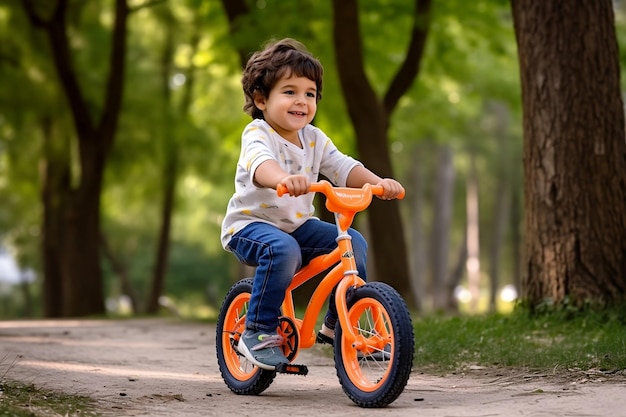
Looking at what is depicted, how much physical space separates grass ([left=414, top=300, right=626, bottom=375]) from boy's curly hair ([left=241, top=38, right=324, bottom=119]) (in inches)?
→ 94.7

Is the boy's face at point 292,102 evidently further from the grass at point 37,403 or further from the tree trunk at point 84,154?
the tree trunk at point 84,154

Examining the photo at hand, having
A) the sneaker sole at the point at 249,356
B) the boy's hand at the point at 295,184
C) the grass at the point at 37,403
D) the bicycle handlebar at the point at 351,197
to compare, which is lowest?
the grass at the point at 37,403

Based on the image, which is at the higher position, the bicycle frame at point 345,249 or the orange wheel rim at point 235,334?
the bicycle frame at point 345,249

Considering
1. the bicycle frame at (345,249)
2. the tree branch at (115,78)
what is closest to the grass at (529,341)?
the bicycle frame at (345,249)

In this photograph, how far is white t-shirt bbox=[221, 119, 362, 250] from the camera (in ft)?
17.4

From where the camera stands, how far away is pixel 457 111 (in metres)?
24.3

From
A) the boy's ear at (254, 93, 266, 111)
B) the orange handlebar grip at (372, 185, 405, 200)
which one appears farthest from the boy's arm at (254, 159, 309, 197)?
the boy's ear at (254, 93, 266, 111)

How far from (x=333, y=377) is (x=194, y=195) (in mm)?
32352

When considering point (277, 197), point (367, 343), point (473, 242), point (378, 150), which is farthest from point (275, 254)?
point (473, 242)

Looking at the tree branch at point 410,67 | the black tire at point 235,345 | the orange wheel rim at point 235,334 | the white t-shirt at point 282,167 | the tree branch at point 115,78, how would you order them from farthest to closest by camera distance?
the tree branch at point 115,78
the tree branch at point 410,67
the orange wheel rim at point 235,334
the black tire at point 235,345
the white t-shirt at point 282,167

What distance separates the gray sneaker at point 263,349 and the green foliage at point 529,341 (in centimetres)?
185

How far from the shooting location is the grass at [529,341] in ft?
21.2

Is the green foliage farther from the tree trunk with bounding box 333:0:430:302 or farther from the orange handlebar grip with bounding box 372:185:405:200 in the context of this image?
the tree trunk with bounding box 333:0:430:302

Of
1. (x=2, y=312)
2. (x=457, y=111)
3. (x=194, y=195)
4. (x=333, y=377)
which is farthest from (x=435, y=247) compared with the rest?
(x=2, y=312)
